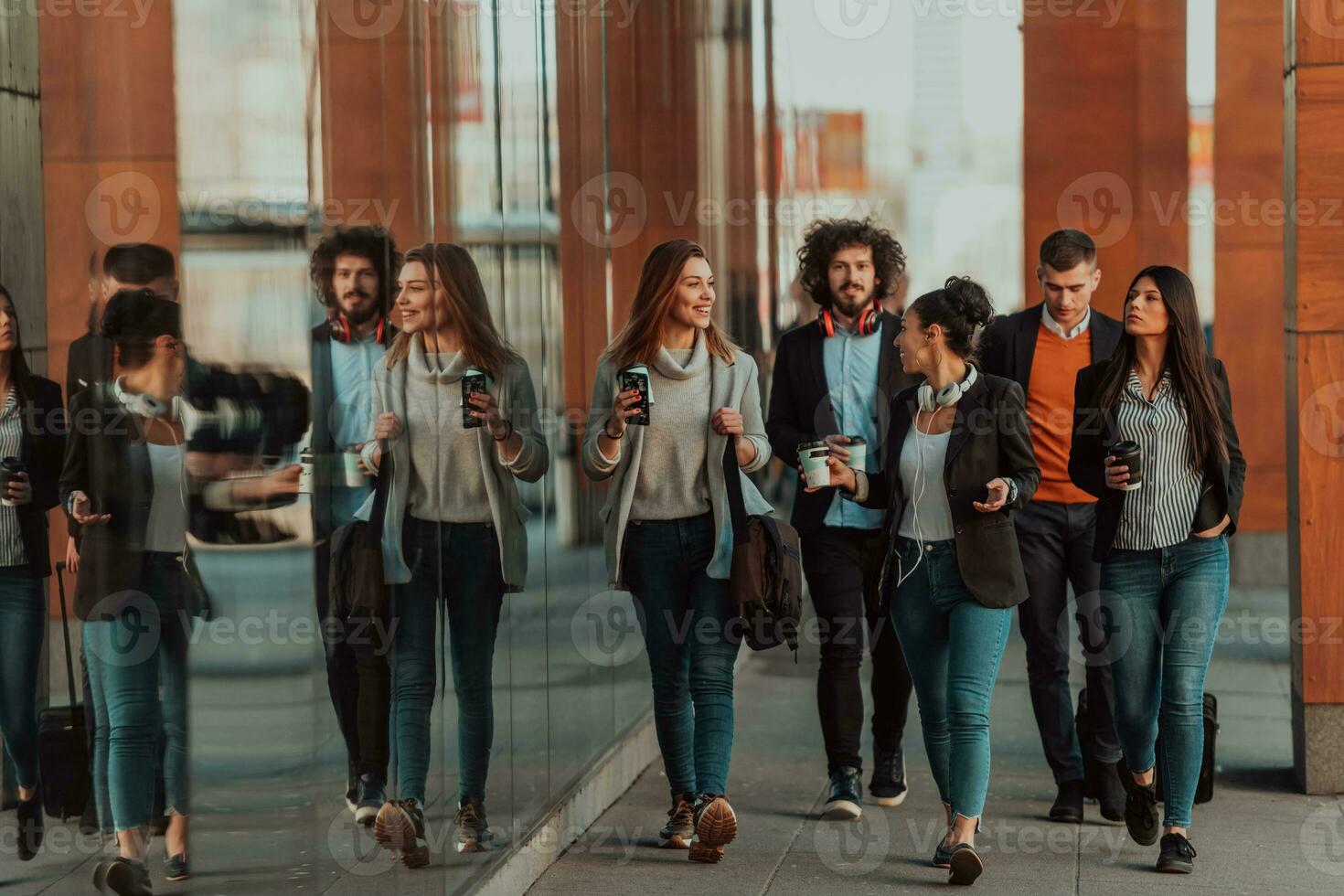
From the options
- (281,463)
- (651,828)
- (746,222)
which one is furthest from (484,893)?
(746,222)

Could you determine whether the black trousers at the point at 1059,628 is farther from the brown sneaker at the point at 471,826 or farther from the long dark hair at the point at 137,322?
the long dark hair at the point at 137,322

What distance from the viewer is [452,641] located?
451cm

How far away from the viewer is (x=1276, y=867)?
528 cm

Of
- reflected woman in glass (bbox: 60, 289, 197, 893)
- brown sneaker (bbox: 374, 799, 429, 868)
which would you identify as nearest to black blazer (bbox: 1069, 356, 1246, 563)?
brown sneaker (bbox: 374, 799, 429, 868)

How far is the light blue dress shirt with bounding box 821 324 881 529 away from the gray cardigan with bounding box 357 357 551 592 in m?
1.11

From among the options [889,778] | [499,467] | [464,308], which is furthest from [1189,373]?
[464,308]

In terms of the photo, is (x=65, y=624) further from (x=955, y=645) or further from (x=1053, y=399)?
(x=1053, y=399)

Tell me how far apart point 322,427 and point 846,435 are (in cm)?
258

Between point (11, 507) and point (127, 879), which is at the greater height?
point (11, 507)

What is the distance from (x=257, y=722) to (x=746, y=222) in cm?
843

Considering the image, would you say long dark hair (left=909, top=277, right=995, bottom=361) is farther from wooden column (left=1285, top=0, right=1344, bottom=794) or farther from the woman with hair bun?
wooden column (left=1285, top=0, right=1344, bottom=794)

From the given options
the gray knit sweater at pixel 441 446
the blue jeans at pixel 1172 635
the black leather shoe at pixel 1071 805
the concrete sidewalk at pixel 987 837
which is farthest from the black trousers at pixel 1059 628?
the gray knit sweater at pixel 441 446

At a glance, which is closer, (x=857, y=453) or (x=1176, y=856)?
(x=1176, y=856)

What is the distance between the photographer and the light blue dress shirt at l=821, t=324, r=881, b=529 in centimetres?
605
